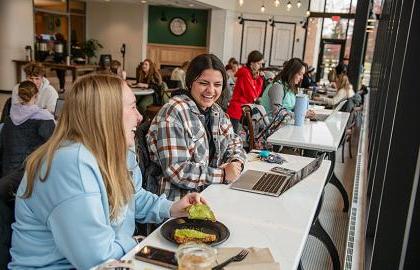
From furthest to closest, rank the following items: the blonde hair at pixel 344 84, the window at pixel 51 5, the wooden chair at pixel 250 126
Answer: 1. the window at pixel 51 5
2. the blonde hair at pixel 344 84
3. the wooden chair at pixel 250 126

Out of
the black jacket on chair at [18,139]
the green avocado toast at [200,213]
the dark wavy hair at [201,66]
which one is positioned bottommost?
the black jacket on chair at [18,139]

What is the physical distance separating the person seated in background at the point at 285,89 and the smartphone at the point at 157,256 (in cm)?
313

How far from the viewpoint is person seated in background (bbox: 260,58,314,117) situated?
14.6 feet

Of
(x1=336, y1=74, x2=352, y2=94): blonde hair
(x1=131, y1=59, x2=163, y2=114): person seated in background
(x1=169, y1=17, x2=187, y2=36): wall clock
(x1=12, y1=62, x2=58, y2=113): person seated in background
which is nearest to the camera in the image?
(x1=12, y1=62, x2=58, y2=113): person seated in background

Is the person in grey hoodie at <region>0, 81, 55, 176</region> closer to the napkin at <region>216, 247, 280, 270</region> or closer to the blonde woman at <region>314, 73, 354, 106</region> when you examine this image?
the napkin at <region>216, 247, 280, 270</region>

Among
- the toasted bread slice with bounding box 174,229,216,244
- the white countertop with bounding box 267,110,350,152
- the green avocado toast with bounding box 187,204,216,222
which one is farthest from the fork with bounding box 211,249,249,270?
the white countertop with bounding box 267,110,350,152

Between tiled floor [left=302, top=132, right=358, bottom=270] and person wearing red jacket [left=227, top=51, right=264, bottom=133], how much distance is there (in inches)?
56.7

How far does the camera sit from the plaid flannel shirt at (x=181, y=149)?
2.16m

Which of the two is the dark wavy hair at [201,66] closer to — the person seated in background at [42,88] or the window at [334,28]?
the person seated in background at [42,88]

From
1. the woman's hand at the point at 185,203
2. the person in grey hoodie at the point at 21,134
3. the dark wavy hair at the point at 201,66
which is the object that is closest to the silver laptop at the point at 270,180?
the woman's hand at the point at 185,203

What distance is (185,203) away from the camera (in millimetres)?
1743

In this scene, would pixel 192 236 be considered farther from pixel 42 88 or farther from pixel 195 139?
pixel 42 88

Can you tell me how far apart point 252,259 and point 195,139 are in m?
1.00


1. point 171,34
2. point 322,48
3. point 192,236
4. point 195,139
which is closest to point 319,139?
point 195,139
